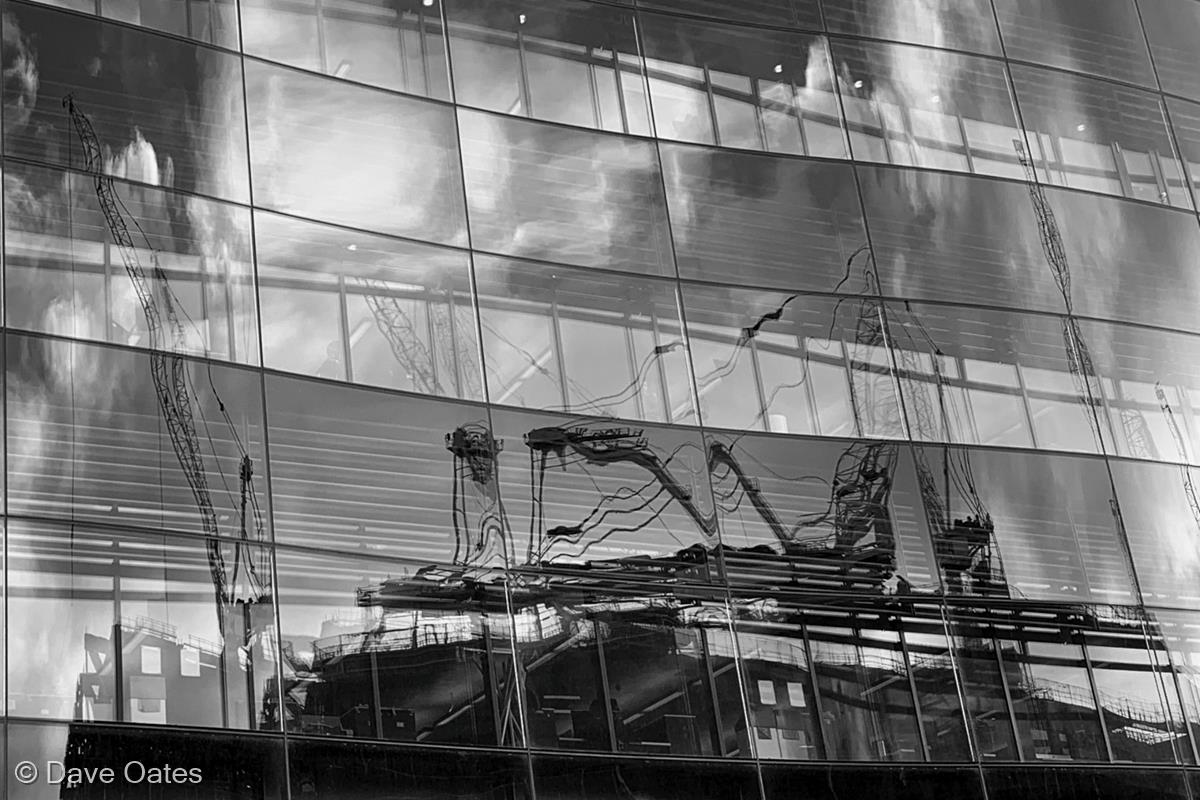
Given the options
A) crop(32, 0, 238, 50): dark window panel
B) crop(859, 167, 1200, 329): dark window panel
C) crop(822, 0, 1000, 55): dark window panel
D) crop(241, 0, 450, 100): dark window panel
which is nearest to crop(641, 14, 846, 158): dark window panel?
crop(822, 0, 1000, 55): dark window panel

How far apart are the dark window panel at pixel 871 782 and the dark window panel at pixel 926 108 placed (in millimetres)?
9230

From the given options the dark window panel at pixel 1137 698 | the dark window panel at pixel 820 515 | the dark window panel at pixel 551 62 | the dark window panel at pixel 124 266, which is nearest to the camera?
the dark window panel at pixel 124 266

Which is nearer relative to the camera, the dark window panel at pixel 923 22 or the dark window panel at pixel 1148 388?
the dark window panel at pixel 1148 388

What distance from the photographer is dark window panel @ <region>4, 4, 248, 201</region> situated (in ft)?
59.3

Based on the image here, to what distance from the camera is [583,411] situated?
20.0m

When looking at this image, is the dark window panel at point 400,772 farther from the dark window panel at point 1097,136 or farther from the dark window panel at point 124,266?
the dark window panel at point 1097,136

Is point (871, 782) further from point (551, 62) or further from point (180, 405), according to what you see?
point (551, 62)

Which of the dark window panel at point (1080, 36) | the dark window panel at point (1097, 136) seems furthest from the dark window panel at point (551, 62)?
the dark window panel at point (1080, 36)

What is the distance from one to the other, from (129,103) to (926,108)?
12305 mm

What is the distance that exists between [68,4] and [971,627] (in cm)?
1377

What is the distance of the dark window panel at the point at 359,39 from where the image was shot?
20.5 m

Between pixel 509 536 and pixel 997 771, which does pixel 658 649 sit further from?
pixel 997 771

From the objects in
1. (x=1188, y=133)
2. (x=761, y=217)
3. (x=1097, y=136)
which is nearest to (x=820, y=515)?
(x=761, y=217)

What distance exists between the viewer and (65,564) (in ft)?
51.8
